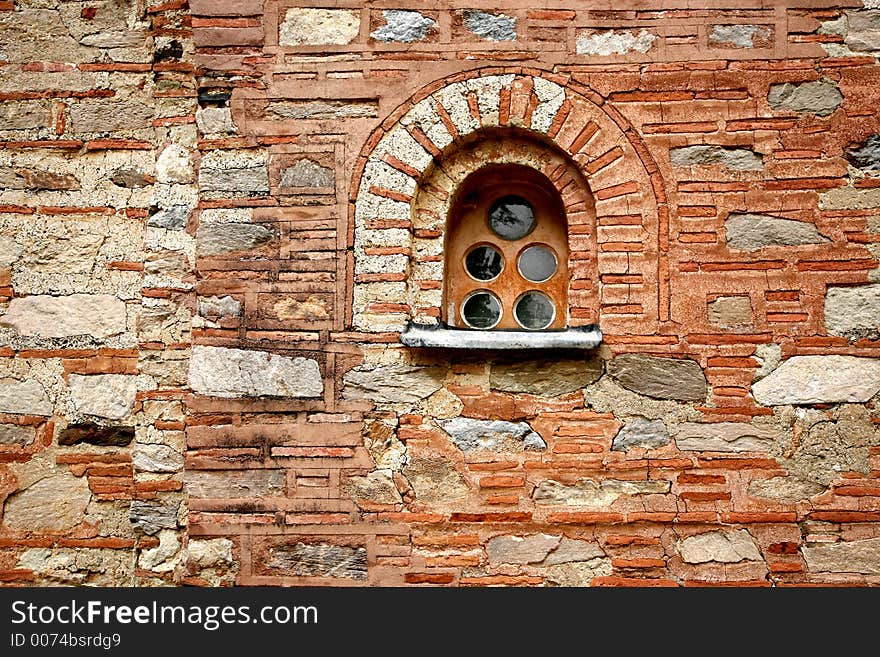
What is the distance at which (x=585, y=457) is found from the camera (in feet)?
11.5

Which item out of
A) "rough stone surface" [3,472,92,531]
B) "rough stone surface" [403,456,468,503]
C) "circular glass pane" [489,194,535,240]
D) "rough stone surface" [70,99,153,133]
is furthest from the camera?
"rough stone surface" [70,99,153,133]

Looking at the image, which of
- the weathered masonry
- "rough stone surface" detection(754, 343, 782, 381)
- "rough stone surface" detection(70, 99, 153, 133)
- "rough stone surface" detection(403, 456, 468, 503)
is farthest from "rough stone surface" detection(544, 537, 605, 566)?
"rough stone surface" detection(70, 99, 153, 133)

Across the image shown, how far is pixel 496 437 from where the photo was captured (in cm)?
355

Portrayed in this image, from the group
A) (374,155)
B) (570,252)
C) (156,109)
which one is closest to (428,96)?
(374,155)

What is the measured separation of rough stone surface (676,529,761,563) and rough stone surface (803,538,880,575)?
257 millimetres

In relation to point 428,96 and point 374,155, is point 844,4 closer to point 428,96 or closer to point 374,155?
point 428,96

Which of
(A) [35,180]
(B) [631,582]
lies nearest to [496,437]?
(B) [631,582]

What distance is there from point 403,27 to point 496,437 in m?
2.09

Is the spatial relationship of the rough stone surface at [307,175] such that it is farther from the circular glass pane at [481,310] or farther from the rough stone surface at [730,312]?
the rough stone surface at [730,312]

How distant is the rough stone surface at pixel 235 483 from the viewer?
355 centimetres

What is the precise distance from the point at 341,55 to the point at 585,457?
2307mm

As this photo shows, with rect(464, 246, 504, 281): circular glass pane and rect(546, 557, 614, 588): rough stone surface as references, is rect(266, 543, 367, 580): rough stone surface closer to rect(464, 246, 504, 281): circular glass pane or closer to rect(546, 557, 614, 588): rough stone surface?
rect(546, 557, 614, 588): rough stone surface

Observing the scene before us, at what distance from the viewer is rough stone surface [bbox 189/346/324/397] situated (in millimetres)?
3590

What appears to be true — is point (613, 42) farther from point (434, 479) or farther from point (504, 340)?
point (434, 479)
